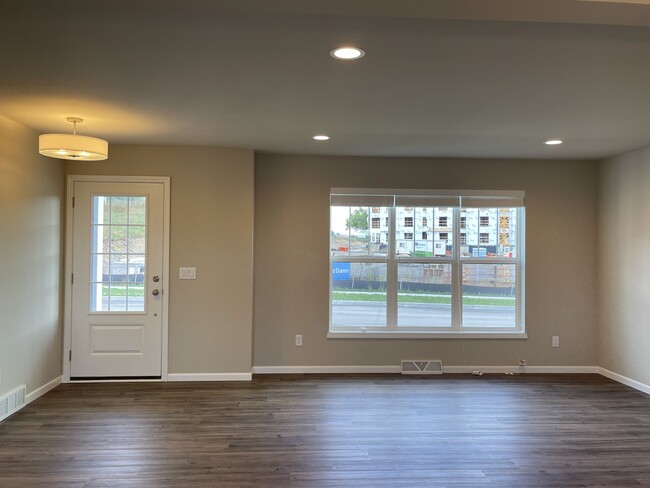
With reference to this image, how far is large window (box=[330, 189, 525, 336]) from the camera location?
5.27 meters

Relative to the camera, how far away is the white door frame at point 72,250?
465cm

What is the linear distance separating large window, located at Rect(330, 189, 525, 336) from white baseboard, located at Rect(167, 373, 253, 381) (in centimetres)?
116

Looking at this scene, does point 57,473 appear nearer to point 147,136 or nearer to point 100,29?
point 100,29

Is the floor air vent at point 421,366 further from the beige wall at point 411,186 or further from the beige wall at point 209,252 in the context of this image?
the beige wall at point 209,252

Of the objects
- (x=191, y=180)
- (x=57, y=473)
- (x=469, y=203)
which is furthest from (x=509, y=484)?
(x=191, y=180)

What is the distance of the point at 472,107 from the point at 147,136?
Result: 2.89 m

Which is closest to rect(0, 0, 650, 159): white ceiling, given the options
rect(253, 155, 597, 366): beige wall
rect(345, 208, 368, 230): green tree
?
rect(253, 155, 597, 366): beige wall

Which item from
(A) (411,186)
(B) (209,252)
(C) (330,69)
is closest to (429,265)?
(A) (411,186)

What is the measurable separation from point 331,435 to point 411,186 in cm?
290

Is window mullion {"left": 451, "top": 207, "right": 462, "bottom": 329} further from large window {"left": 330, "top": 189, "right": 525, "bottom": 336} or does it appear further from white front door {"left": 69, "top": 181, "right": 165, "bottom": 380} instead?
white front door {"left": 69, "top": 181, "right": 165, "bottom": 380}

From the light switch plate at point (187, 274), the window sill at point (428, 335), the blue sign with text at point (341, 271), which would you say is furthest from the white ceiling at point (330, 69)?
the window sill at point (428, 335)

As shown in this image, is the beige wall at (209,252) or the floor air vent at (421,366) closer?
the beige wall at (209,252)

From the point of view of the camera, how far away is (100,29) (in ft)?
7.14

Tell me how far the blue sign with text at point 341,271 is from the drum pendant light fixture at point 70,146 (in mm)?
2693
